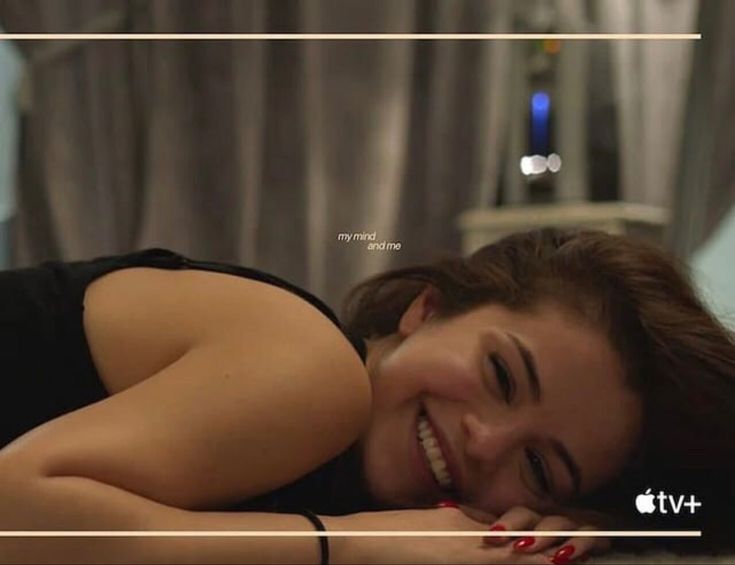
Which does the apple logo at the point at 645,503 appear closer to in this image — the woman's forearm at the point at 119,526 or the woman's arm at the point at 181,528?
the woman's arm at the point at 181,528

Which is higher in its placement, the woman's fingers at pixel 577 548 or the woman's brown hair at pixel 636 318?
the woman's brown hair at pixel 636 318

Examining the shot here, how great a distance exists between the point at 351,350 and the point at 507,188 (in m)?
0.20

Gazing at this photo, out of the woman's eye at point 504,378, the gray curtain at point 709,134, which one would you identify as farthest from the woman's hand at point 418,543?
the gray curtain at point 709,134

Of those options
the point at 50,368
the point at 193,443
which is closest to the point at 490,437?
the point at 193,443

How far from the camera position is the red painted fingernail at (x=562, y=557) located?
2.55ft

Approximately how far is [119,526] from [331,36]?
17.8 inches

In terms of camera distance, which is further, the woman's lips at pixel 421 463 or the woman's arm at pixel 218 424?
the woman's lips at pixel 421 463

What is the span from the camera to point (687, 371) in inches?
31.7

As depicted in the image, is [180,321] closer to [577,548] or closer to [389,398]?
[389,398]

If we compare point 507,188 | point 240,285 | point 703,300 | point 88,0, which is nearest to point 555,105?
point 507,188

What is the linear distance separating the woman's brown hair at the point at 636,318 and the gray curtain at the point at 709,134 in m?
0.05

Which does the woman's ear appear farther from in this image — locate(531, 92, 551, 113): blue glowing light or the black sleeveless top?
locate(531, 92, 551, 113): blue glowing light

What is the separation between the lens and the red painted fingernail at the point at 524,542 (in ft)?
2.56

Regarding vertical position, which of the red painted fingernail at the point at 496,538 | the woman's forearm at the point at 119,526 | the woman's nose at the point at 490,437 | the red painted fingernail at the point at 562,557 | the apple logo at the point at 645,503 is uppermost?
the woman's nose at the point at 490,437
